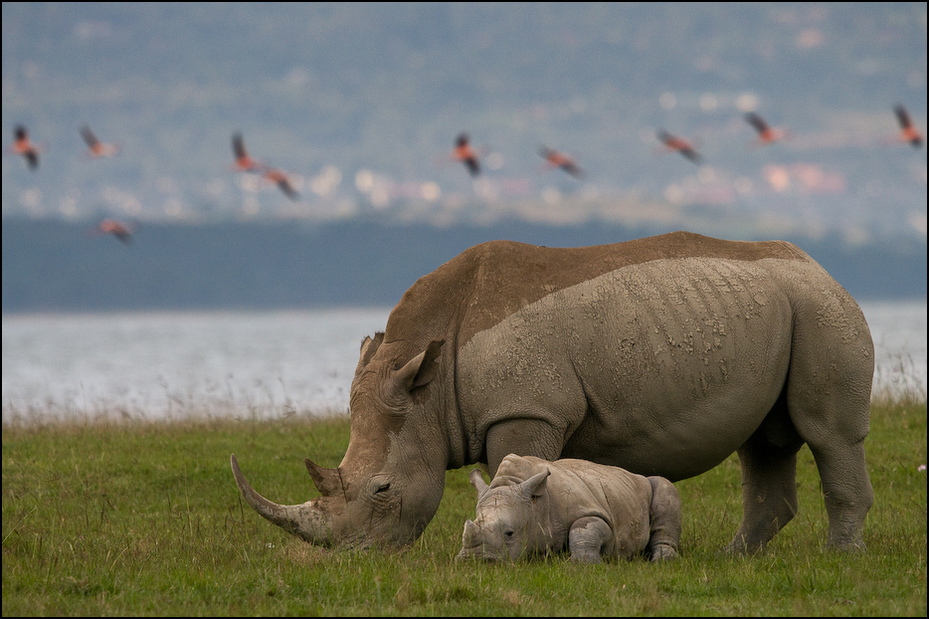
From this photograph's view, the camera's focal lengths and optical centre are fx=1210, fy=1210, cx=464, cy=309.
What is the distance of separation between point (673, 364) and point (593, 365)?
589mm

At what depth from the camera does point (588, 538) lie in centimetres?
768

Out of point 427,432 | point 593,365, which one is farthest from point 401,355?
point 593,365

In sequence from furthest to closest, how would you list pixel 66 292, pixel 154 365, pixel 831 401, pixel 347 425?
pixel 66 292 → pixel 154 365 → pixel 347 425 → pixel 831 401

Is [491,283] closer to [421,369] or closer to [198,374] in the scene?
[421,369]

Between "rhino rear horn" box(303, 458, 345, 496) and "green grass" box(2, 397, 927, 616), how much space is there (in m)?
0.42

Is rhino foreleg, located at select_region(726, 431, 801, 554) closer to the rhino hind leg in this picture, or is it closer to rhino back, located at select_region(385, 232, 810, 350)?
the rhino hind leg

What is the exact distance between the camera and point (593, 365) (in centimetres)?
855

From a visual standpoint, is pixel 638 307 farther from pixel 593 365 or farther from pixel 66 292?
pixel 66 292

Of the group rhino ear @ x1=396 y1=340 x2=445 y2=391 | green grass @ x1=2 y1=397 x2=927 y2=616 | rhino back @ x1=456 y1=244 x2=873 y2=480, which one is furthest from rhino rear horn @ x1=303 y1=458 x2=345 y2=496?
Answer: rhino back @ x1=456 y1=244 x2=873 y2=480

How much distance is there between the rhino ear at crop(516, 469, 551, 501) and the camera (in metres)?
7.54

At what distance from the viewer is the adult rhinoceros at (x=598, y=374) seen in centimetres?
838

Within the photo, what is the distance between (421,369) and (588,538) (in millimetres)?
1673

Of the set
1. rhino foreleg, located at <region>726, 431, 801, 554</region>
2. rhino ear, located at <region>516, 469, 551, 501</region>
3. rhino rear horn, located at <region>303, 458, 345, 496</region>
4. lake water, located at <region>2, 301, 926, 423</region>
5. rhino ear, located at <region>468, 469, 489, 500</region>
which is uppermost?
rhino ear, located at <region>516, 469, 551, 501</region>

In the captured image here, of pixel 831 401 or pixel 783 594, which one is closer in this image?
pixel 783 594
